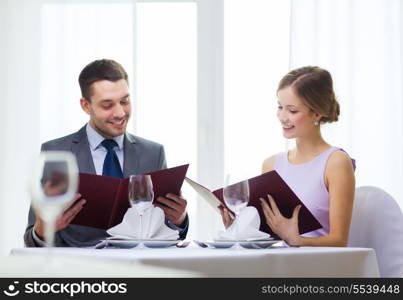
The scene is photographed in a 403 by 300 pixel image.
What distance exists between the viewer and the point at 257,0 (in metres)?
4.57

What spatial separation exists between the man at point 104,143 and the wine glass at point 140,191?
1.68ft

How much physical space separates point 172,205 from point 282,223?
0.36 m

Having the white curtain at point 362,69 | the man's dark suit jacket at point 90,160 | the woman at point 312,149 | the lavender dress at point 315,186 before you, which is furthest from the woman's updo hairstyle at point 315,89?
the white curtain at point 362,69

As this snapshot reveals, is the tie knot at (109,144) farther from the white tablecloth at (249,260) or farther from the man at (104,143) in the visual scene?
the white tablecloth at (249,260)

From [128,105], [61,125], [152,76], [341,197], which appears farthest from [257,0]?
[341,197]

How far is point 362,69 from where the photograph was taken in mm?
4531

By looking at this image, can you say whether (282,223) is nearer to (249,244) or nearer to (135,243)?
(249,244)

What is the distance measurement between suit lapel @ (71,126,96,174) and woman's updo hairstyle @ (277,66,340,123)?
0.76m

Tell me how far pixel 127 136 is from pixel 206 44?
163cm

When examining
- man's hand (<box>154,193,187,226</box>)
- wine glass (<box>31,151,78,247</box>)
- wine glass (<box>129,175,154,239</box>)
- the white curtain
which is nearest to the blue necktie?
man's hand (<box>154,193,187,226</box>)

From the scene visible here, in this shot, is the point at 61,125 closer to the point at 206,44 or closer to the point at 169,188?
the point at 206,44

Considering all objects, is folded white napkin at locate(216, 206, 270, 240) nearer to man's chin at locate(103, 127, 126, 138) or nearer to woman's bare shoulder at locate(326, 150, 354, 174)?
woman's bare shoulder at locate(326, 150, 354, 174)

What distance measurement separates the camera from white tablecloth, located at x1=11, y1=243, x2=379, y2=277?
1.83m

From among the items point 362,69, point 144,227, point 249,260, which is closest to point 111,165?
point 144,227
